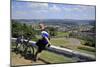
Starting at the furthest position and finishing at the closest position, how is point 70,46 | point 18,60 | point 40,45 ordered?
point 70,46, point 40,45, point 18,60

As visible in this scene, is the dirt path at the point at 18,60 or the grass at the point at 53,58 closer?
the dirt path at the point at 18,60

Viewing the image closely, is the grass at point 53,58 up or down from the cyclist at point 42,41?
down

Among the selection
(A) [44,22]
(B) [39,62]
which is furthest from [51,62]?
(A) [44,22]

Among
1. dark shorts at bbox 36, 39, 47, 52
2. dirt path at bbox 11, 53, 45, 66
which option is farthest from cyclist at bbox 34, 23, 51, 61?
dirt path at bbox 11, 53, 45, 66

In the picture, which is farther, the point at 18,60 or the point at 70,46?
the point at 70,46

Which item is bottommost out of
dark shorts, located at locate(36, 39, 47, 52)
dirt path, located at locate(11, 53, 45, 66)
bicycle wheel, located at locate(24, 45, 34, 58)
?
dirt path, located at locate(11, 53, 45, 66)

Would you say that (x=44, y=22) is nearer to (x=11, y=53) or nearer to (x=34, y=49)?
(x=34, y=49)

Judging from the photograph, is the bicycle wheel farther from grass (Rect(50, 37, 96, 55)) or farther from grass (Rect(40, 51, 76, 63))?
grass (Rect(50, 37, 96, 55))

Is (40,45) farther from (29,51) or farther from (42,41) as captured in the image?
(29,51)

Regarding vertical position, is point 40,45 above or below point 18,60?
above

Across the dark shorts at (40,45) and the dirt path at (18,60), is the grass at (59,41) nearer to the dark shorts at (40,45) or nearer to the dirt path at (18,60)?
the dark shorts at (40,45)

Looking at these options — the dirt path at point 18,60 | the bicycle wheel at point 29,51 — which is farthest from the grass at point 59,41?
the dirt path at point 18,60

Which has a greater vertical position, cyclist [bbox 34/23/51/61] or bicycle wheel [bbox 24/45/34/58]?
cyclist [bbox 34/23/51/61]

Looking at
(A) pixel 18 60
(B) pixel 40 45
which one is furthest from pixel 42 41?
(A) pixel 18 60
